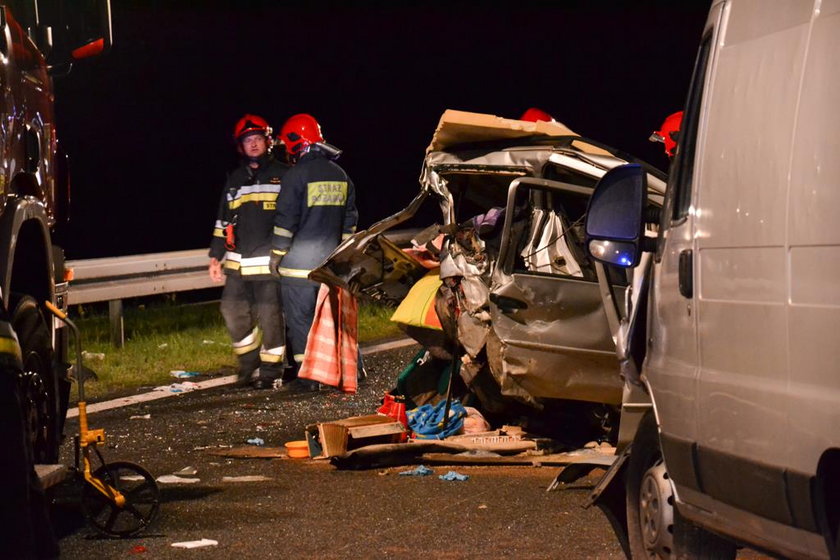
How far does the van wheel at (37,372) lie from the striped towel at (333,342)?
387 cm

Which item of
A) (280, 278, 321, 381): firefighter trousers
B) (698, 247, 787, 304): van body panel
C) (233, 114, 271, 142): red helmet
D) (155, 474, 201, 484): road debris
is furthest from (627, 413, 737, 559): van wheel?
(233, 114, 271, 142): red helmet

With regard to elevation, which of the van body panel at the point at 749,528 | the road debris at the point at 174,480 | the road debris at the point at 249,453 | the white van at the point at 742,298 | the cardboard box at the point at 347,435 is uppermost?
the white van at the point at 742,298

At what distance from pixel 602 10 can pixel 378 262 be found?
43197 mm

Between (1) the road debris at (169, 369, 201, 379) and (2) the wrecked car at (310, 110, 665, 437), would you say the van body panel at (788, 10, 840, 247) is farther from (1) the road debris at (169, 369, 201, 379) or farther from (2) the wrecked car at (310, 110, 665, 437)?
(1) the road debris at (169, 369, 201, 379)

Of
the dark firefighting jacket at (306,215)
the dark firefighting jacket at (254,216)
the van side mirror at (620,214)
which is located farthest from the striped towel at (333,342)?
the van side mirror at (620,214)

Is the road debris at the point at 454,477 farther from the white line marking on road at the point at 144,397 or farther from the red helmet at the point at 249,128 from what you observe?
the red helmet at the point at 249,128

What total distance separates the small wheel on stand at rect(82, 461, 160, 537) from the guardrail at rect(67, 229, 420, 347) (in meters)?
5.41

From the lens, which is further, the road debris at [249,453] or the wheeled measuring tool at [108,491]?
the road debris at [249,453]

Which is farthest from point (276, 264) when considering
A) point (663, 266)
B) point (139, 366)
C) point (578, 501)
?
point (663, 266)

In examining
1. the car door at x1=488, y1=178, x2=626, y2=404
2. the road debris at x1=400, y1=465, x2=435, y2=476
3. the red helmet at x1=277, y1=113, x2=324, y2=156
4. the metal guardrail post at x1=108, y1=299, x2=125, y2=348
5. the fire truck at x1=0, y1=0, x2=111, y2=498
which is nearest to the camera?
the fire truck at x1=0, y1=0, x2=111, y2=498

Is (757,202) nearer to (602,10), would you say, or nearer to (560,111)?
(560,111)

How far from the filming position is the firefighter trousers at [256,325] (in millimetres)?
12492

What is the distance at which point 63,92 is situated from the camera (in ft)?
169

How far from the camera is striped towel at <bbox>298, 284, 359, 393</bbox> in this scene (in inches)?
426
